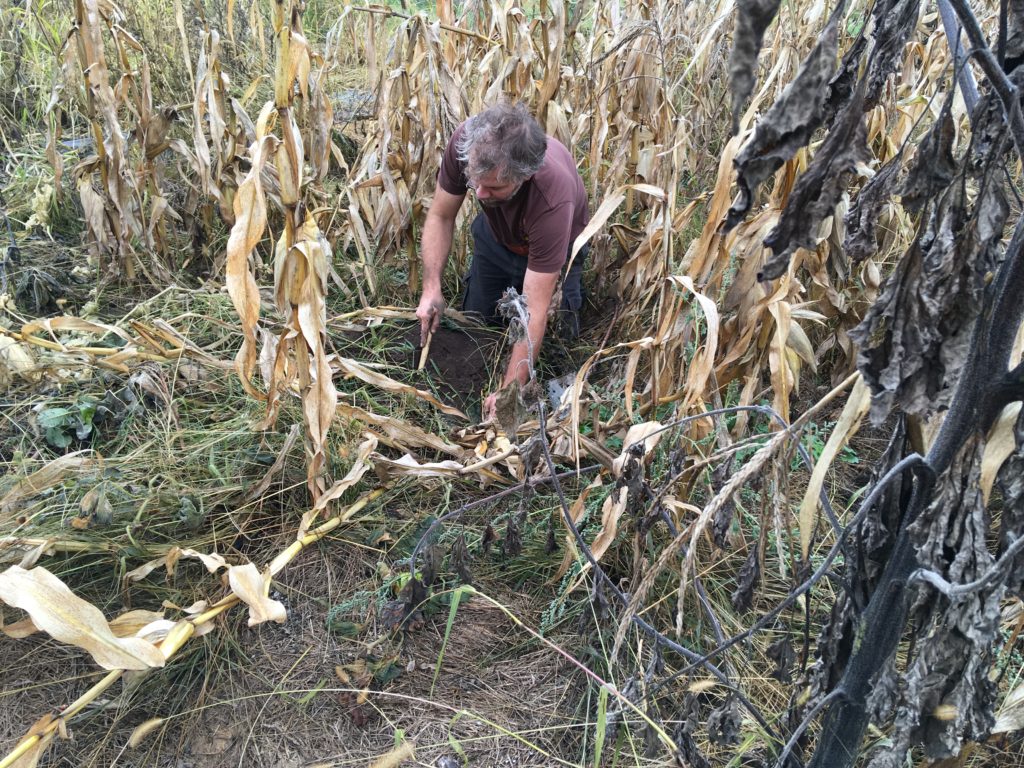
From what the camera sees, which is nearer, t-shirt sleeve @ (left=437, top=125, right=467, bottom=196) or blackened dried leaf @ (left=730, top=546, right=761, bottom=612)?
blackened dried leaf @ (left=730, top=546, right=761, bottom=612)

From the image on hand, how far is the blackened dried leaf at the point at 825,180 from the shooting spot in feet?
2.48

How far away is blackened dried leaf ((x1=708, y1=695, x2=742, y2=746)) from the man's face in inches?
59.6

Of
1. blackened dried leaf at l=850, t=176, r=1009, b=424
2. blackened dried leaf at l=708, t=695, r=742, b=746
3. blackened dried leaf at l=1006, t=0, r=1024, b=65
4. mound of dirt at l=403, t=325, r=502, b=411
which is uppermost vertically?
blackened dried leaf at l=1006, t=0, r=1024, b=65

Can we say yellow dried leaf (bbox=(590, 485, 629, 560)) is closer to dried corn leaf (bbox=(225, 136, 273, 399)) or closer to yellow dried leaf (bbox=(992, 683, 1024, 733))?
yellow dried leaf (bbox=(992, 683, 1024, 733))

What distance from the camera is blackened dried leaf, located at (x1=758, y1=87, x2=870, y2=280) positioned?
75cm

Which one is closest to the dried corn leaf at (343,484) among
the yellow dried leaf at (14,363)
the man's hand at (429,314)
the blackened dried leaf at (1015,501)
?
the man's hand at (429,314)

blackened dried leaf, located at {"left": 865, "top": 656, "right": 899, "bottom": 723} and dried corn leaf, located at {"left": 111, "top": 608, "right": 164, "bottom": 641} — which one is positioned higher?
blackened dried leaf, located at {"left": 865, "top": 656, "right": 899, "bottom": 723}

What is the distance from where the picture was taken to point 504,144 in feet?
7.07

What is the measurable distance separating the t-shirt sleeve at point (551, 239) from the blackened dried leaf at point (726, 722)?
144 centimetres

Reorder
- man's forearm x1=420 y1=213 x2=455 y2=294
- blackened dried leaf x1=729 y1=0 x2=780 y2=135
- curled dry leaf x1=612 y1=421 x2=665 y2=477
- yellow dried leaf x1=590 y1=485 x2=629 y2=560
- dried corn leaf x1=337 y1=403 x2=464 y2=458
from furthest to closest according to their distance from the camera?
man's forearm x1=420 y1=213 x2=455 y2=294
dried corn leaf x1=337 y1=403 x2=464 y2=458
yellow dried leaf x1=590 y1=485 x2=629 y2=560
curled dry leaf x1=612 y1=421 x2=665 y2=477
blackened dried leaf x1=729 y1=0 x2=780 y2=135

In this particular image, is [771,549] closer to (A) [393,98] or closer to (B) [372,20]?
(A) [393,98]

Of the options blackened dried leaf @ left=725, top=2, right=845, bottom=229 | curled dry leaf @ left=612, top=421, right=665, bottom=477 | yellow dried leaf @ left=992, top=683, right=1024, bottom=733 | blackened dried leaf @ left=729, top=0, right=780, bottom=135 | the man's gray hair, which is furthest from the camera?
the man's gray hair

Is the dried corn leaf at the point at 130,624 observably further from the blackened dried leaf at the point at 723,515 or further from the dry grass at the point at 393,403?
the blackened dried leaf at the point at 723,515

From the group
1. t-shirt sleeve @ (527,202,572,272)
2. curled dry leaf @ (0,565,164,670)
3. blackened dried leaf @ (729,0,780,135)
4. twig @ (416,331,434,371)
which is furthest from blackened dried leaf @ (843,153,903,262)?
twig @ (416,331,434,371)
